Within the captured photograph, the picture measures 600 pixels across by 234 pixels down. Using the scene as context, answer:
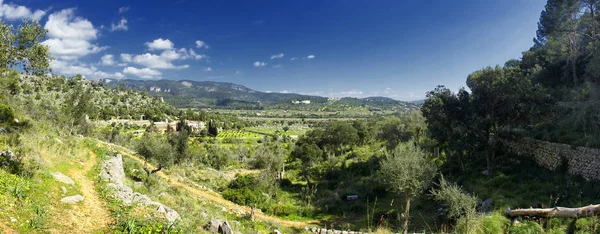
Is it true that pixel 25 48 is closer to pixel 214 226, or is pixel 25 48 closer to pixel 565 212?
pixel 214 226

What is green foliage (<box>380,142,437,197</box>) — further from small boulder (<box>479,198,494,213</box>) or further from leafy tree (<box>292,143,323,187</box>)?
leafy tree (<box>292,143,323,187</box>)

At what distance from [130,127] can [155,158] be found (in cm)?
7458

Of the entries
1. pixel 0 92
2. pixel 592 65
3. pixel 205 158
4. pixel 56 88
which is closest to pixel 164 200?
pixel 0 92

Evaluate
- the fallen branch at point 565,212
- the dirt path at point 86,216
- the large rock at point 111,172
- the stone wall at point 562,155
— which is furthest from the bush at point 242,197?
the stone wall at point 562,155

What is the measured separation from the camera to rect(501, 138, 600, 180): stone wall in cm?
1559

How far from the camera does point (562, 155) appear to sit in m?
17.9

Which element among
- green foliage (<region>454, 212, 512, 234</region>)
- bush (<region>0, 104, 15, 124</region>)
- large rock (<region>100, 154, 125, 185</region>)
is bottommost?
green foliage (<region>454, 212, 512, 234</region>)

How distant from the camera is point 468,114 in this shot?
2284 cm

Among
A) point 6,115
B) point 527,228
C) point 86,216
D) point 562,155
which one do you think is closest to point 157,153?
point 6,115

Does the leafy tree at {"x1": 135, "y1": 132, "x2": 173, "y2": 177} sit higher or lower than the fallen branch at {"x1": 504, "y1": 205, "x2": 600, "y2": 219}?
lower

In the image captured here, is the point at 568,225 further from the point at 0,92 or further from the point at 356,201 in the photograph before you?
the point at 0,92

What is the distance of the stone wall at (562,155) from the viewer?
15.6 metres

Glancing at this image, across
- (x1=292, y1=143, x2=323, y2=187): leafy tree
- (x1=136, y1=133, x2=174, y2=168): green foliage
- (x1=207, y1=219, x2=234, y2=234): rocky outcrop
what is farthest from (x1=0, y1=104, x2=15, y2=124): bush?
(x1=292, y1=143, x2=323, y2=187): leafy tree

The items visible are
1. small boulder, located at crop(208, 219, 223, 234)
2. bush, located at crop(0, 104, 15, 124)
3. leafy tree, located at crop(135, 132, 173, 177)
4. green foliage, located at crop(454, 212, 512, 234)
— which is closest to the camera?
small boulder, located at crop(208, 219, 223, 234)
